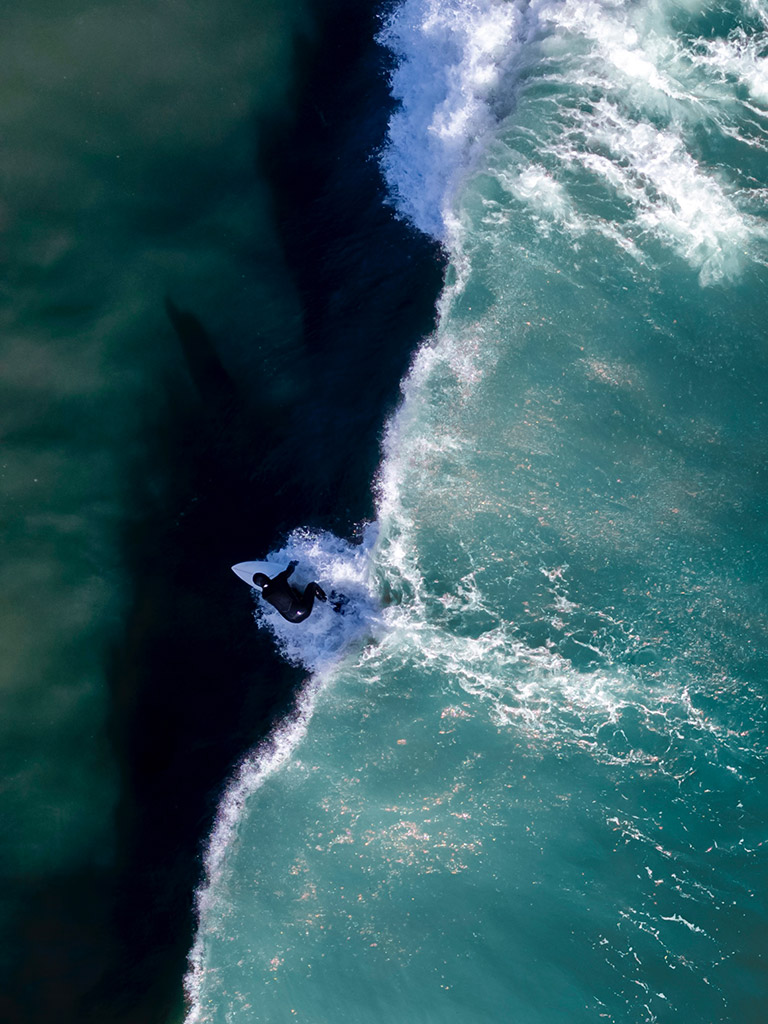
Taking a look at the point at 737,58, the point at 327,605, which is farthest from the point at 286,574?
the point at 737,58

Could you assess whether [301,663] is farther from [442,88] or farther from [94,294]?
[442,88]

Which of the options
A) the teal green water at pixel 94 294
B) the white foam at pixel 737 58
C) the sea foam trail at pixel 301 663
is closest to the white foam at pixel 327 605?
the sea foam trail at pixel 301 663

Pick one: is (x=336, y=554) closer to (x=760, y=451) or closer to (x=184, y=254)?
(x=184, y=254)

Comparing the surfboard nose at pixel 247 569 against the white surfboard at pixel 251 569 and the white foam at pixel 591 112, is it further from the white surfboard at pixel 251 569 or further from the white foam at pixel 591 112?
the white foam at pixel 591 112

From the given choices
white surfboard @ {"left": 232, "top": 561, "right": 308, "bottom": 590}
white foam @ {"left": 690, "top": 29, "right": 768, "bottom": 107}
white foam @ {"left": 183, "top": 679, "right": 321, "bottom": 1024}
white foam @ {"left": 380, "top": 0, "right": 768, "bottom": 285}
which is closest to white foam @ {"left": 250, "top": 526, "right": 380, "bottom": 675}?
white surfboard @ {"left": 232, "top": 561, "right": 308, "bottom": 590}

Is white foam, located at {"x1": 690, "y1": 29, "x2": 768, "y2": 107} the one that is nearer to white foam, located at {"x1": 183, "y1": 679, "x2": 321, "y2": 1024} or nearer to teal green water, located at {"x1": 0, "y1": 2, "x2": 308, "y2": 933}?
teal green water, located at {"x1": 0, "y1": 2, "x2": 308, "y2": 933}

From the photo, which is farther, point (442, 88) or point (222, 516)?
point (222, 516)
